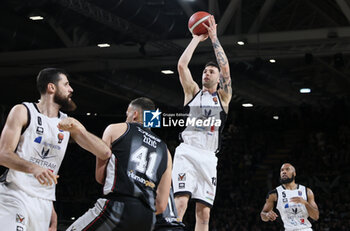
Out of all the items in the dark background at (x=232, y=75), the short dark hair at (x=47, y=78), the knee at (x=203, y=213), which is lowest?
the knee at (x=203, y=213)

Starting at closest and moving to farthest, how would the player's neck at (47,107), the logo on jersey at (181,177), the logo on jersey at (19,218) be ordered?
the logo on jersey at (19,218) → the player's neck at (47,107) → the logo on jersey at (181,177)

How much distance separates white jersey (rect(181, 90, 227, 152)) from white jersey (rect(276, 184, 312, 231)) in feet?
13.0

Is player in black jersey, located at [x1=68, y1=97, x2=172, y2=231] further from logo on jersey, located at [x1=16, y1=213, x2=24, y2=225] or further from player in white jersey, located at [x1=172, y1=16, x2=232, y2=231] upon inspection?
player in white jersey, located at [x1=172, y1=16, x2=232, y2=231]

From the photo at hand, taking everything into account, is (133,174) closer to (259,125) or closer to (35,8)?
(35,8)

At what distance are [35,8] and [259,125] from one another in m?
11.4

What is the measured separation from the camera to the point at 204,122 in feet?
24.7

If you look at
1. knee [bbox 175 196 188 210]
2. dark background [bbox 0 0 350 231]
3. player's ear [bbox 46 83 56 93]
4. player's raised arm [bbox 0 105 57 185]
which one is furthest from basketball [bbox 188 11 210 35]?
dark background [bbox 0 0 350 231]

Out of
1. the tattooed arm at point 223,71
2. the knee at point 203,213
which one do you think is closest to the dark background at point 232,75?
the tattooed arm at point 223,71

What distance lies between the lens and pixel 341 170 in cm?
2073

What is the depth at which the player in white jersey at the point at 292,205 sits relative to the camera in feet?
35.3

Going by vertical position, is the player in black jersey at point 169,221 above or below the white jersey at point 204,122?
below

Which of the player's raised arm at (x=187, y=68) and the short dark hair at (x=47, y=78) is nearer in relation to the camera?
the short dark hair at (x=47, y=78)

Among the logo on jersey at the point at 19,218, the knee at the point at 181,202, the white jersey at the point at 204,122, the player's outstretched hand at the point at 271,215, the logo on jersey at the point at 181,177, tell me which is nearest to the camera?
the logo on jersey at the point at 19,218

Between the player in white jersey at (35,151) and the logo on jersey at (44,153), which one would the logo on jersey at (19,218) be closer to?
the player in white jersey at (35,151)
